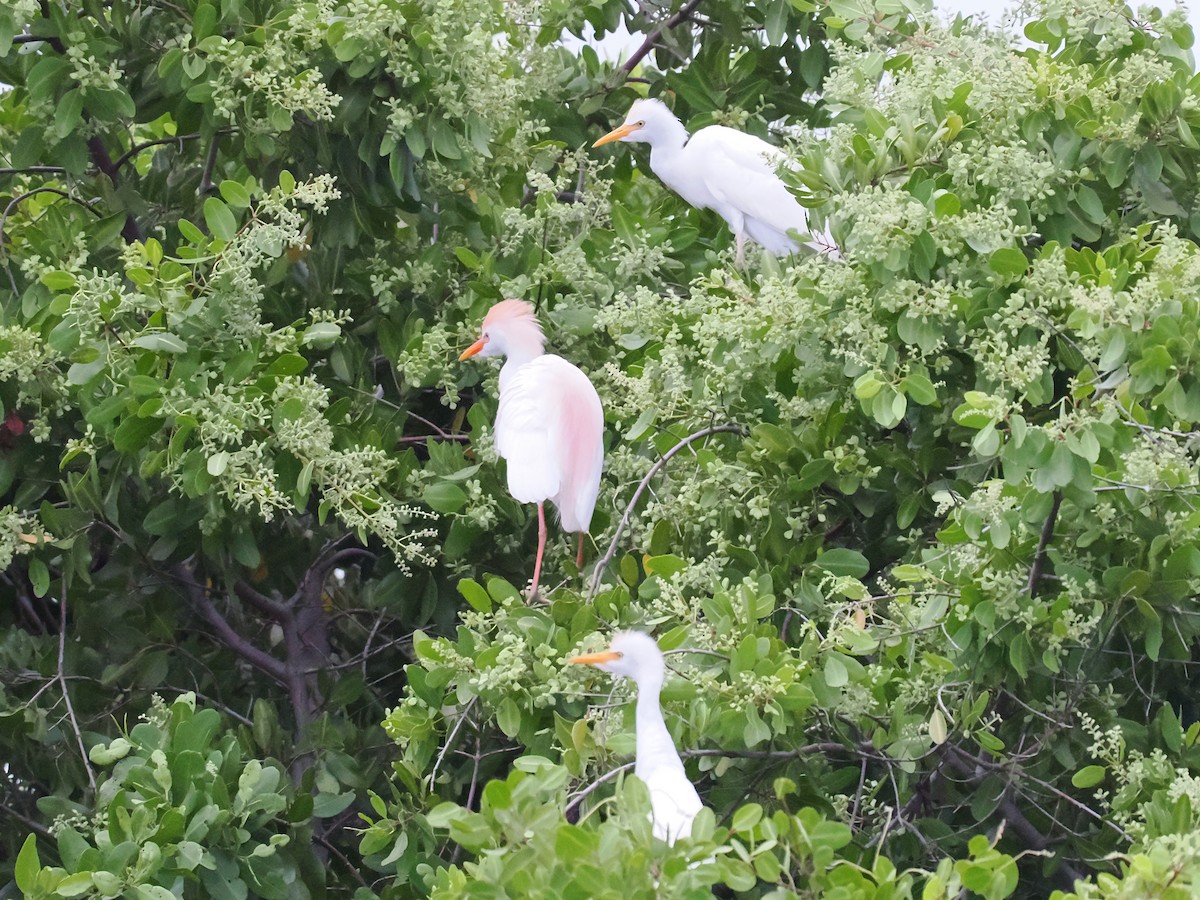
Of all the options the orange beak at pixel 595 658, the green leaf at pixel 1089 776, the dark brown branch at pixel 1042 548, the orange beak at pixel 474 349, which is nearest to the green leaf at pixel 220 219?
the orange beak at pixel 474 349

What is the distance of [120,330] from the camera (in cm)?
320

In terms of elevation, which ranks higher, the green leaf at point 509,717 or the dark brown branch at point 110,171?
the dark brown branch at point 110,171

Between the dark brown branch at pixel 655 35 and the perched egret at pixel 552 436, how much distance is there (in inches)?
49.7

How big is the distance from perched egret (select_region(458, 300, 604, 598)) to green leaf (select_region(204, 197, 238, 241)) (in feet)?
1.90

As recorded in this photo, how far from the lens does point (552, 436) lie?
3193mm

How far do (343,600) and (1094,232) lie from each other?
2.17 metres

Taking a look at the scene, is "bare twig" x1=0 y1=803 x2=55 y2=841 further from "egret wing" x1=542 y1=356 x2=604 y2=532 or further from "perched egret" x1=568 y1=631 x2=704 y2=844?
"perched egret" x1=568 y1=631 x2=704 y2=844

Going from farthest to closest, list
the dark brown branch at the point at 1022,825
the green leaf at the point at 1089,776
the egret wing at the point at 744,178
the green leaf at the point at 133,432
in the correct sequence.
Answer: the egret wing at the point at 744,178
the green leaf at the point at 133,432
the dark brown branch at the point at 1022,825
the green leaf at the point at 1089,776

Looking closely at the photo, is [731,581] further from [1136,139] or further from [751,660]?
[1136,139]

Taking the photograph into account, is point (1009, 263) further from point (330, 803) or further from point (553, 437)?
point (330, 803)

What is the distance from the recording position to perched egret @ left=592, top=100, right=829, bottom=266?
4121mm

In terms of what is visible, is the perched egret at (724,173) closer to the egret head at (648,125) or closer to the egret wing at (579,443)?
the egret head at (648,125)

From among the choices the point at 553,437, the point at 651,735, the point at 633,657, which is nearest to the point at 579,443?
the point at 553,437

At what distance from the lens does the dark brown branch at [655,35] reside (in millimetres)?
4316
